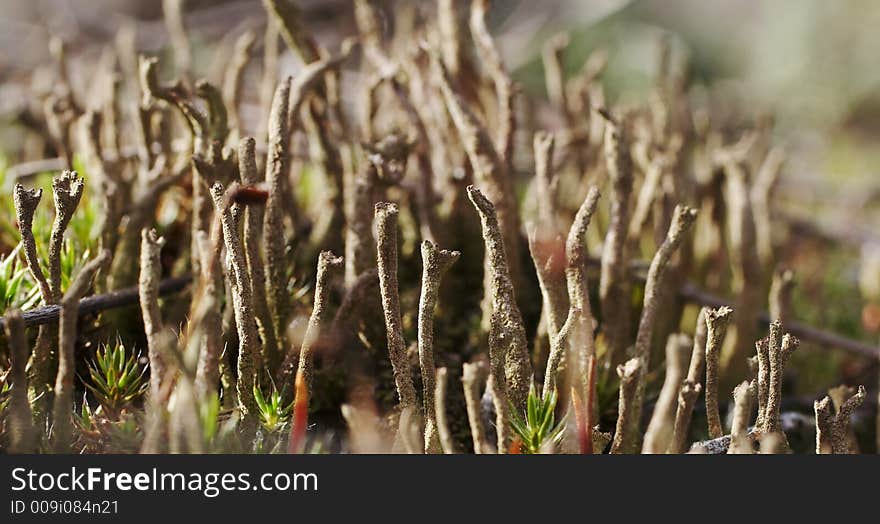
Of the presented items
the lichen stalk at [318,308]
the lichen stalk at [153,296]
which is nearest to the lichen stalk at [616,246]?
the lichen stalk at [318,308]

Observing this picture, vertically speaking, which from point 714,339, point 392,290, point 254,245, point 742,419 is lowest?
point 742,419

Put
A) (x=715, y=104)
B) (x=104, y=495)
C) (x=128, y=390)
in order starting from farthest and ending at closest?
(x=715, y=104), (x=128, y=390), (x=104, y=495)

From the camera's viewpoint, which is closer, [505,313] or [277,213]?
[505,313]

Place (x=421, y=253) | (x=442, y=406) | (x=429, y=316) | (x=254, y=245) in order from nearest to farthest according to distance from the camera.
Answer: (x=442, y=406) → (x=429, y=316) → (x=254, y=245) → (x=421, y=253)

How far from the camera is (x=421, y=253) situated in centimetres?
134

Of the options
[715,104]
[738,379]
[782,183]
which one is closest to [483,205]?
[738,379]

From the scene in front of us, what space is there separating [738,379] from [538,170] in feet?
2.10

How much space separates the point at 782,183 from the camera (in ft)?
9.70

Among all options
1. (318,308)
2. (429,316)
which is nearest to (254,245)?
(318,308)

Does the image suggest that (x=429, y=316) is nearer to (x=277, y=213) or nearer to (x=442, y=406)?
(x=442, y=406)

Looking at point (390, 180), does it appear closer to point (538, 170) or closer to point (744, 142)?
point (538, 170)

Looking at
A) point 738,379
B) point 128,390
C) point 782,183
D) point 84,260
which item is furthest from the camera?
point 782,183

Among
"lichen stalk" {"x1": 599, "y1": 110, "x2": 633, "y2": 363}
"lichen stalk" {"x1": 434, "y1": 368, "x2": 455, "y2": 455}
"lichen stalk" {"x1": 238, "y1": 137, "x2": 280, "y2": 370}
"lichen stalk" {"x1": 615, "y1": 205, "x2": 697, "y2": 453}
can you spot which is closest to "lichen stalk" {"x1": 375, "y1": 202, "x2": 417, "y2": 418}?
"lichen stalk" {"x1": 434, "y1": 368, "x2": 455, "y2": 455}

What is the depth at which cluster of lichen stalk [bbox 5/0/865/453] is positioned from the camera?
0.99 m
